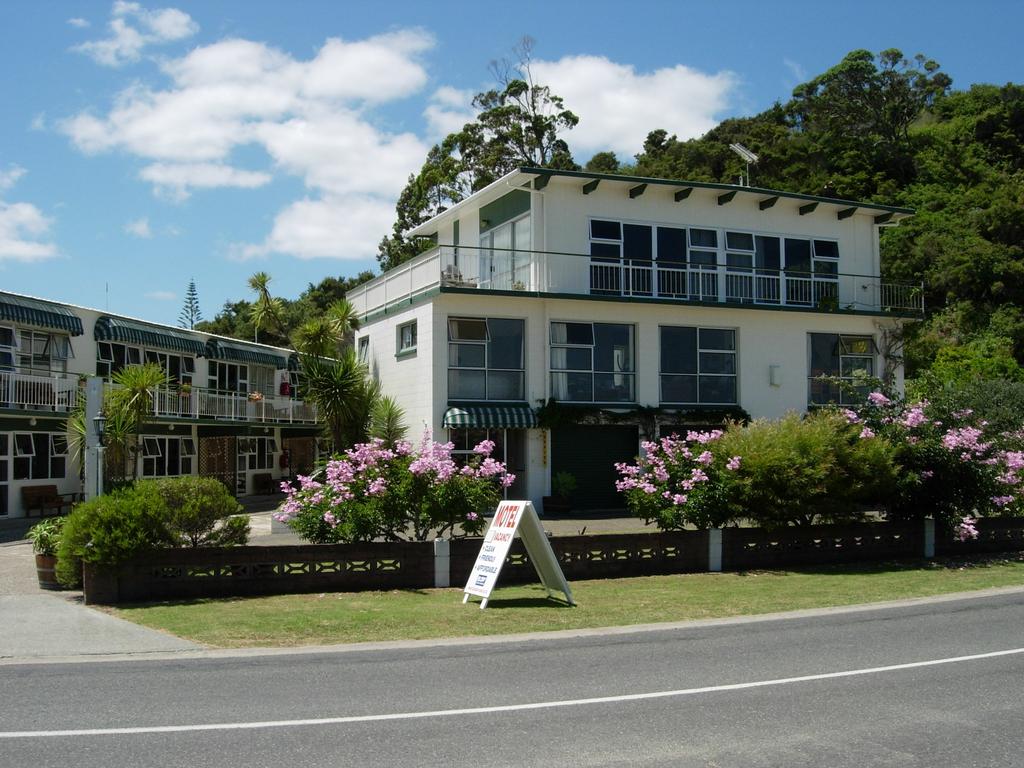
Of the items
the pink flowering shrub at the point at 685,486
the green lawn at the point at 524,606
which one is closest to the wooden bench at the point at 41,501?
the green lawn at the point at 524,606

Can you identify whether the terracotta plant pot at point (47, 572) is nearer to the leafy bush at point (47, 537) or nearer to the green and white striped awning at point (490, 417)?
the leafy bush at point (47, 537)

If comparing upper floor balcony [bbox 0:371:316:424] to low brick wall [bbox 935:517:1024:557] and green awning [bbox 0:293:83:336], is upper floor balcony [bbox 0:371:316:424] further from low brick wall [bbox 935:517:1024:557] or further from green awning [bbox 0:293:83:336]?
low brick wall [bbox 935:517:1024:557]

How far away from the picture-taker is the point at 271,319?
3675 cm

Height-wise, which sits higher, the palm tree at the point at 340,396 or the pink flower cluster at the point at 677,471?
the palm tree at the point at 340,396

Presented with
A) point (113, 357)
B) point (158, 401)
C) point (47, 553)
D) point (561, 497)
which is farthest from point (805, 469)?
point (113, 357)

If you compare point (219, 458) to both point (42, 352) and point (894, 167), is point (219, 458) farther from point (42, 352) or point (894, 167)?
point (894, 167)

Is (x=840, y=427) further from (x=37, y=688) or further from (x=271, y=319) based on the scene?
(x=271, y=319)

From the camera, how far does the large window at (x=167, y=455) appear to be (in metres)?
31.5

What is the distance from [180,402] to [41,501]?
492cm

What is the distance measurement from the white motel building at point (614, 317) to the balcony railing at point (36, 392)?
28.1 feet

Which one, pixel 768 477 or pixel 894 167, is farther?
pixel 894 167

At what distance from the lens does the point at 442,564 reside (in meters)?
14.3

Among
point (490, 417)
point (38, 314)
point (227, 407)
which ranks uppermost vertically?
point (38, 314)

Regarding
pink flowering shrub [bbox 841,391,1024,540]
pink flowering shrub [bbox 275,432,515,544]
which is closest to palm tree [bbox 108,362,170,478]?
pink flowering shrub [bbox 275,432,515,544]
